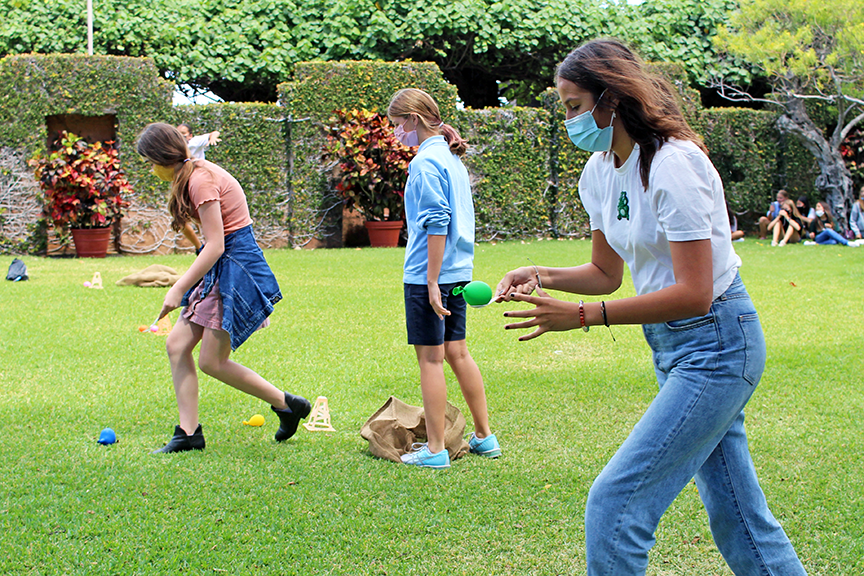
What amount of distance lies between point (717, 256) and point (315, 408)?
126 inches

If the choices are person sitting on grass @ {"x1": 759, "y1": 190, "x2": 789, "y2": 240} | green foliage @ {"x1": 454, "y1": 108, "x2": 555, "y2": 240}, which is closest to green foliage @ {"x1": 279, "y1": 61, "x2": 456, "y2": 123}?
green foliage @ {"x1": 454, "y1": 108, "x2": 555, "y2": 240}

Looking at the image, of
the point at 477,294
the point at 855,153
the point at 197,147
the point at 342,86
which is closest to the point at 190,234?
the point at 197,147

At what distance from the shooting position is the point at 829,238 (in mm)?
18453

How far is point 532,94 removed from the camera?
880 inches

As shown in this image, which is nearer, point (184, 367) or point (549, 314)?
point (549, 314)

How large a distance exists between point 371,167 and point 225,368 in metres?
12.1

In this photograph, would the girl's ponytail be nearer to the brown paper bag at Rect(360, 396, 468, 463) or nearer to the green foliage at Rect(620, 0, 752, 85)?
the brown paper bag at Rect(360, 396, 468, 463)

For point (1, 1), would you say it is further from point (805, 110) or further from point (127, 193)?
point (805, 110)

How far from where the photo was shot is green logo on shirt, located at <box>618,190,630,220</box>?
2.24 metres

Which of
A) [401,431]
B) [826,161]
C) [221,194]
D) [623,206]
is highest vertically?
[623,206]

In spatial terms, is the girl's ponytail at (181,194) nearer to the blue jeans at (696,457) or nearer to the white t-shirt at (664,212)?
the white t-shirt at (664,212)

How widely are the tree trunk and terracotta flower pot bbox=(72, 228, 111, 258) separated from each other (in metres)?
17.1

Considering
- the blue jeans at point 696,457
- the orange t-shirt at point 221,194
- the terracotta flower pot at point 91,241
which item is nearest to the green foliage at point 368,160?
the terracotta flower pot at point 91,241

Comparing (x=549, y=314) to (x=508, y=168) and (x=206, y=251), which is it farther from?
(x=508, y=168)
